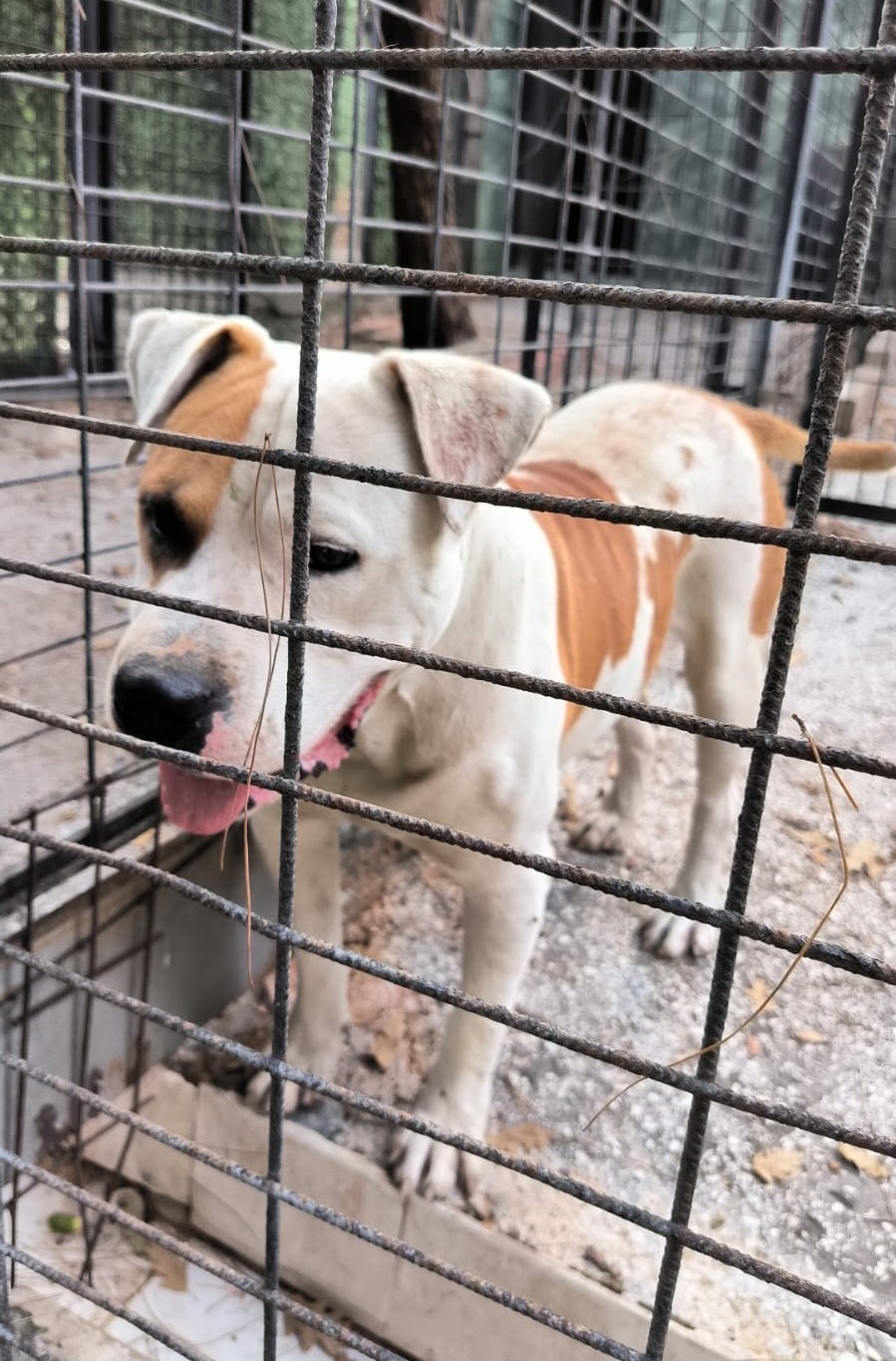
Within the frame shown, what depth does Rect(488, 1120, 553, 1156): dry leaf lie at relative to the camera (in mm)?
1962

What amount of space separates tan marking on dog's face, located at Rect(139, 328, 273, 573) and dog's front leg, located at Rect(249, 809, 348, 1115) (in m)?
0.73

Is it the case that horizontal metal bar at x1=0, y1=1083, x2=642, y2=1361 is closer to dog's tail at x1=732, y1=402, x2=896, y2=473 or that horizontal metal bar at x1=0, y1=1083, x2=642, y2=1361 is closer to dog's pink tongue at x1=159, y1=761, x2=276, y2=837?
dog's pink tongue at x1=159, y1=761, x2=276, y2=837

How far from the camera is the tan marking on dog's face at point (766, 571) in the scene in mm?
2508

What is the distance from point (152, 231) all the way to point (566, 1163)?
5.21 metres

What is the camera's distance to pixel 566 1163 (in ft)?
6.34

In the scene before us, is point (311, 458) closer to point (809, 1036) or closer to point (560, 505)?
point (560, 505)

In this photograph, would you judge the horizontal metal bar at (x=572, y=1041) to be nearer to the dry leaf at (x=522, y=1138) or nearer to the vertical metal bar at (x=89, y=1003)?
the vertical metal bar at (x=89, y=1003)

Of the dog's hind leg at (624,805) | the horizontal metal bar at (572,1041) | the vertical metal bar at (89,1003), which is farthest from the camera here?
the dog's hind leg at (624,805)

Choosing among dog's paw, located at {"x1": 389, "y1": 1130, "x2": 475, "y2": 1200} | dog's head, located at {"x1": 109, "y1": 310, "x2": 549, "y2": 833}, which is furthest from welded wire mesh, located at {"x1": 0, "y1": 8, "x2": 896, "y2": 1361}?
dog's paw, located at {"x1": 389, "y1": 1130, "x2": 475, "y2": 1200}

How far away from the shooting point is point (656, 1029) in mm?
2258

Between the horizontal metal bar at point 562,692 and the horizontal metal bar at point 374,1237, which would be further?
the horizontal metal bar at point 374,1237

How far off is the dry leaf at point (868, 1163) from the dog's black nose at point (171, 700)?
152 cm

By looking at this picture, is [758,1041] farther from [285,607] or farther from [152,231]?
[152,231]

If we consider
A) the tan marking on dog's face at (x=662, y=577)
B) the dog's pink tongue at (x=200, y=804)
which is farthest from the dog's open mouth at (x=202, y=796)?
the tan marking on dog's face at (x=662, y=577)
